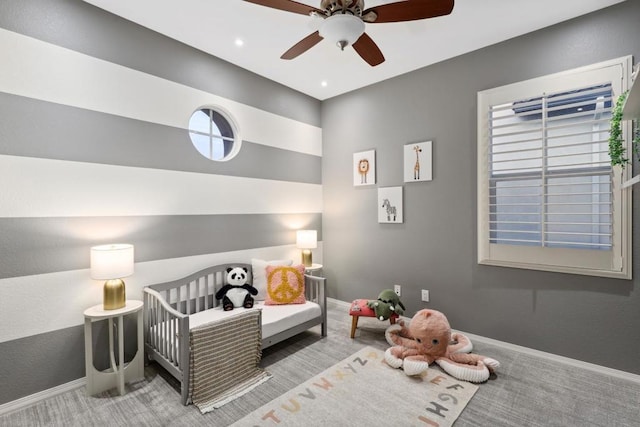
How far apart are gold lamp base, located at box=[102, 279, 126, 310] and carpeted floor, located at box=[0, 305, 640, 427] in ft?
2.06

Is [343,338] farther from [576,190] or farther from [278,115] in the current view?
[278,115]

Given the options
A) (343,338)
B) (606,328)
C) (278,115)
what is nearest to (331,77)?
(278,115)

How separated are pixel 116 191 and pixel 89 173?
217 millimetres

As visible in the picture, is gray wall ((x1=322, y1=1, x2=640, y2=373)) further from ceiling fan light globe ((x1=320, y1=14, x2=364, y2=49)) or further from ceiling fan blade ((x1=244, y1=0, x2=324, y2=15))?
ceiling fan blade ((x1=244, y1=0, x2=324, y2=15))

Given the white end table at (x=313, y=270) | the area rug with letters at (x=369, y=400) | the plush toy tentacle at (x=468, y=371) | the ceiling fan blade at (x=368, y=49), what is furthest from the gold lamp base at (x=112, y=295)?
the plush toy tentacle at (x=468, y=371)

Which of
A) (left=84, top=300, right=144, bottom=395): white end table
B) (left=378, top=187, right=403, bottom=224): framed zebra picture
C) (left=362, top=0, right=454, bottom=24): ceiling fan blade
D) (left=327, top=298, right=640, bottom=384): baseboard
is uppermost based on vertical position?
(left=362, top=0, right=454, bottom=24): ceiling fan blade

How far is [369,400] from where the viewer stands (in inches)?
82.2

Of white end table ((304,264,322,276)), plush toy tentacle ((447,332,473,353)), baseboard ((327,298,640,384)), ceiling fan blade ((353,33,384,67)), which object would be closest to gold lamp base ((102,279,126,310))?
white end table ((304,264,322,276))

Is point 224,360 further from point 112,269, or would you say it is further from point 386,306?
point 386,306

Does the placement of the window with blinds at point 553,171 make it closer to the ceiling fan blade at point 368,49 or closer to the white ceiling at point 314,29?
the white ceiling at point 314,29

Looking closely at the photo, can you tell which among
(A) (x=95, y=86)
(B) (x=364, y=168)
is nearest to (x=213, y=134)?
(A) (x=95, y=86)

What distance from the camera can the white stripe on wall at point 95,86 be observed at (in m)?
2.03

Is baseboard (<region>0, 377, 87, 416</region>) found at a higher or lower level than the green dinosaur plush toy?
lower

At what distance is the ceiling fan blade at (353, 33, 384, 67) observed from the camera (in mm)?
2101
